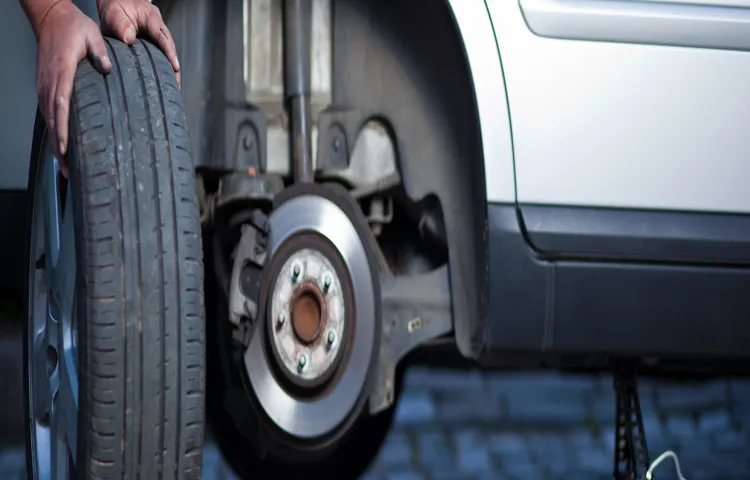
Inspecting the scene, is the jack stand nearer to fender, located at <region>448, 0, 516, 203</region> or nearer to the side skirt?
the side skirt

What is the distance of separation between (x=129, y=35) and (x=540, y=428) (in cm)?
318

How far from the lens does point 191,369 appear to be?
6.77 ft

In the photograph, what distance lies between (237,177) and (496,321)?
0.62 meters

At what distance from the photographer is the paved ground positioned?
4367 mm

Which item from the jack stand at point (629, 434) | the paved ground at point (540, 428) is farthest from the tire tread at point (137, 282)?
the paved ground at point (540, 428)

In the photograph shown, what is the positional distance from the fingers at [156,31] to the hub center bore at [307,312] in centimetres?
69

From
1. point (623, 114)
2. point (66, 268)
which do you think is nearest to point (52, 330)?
point (66, 268)

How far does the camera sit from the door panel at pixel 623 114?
2590mm

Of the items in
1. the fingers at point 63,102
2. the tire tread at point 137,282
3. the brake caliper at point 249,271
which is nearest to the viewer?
the tire tread at point 137,282

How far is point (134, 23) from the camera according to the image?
2.21 m

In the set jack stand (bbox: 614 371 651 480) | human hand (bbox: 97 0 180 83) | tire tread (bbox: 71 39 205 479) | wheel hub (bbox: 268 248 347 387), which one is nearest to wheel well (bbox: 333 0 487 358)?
wheel hub (bbox: 268 248 347 387)

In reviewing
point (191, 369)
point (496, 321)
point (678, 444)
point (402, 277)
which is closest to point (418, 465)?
point (678, 444)

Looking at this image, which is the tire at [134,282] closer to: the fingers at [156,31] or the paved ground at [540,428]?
the fingers at [156,31]

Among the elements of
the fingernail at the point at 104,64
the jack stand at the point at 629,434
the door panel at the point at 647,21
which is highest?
the door panel at the point at 647,21
